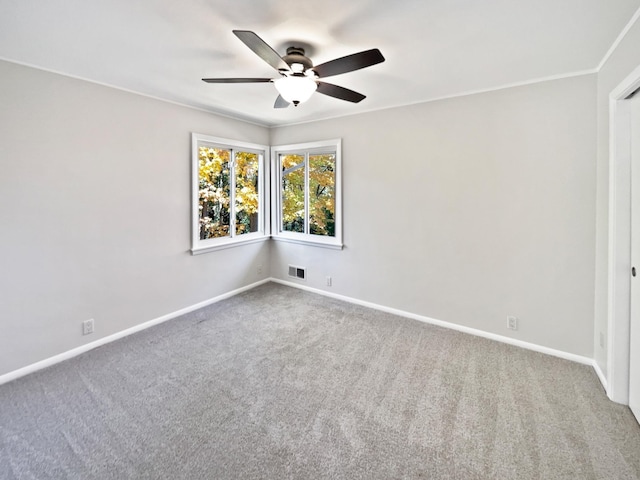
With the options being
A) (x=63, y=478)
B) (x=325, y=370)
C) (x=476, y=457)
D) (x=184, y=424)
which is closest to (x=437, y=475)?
(x=476, y=457)

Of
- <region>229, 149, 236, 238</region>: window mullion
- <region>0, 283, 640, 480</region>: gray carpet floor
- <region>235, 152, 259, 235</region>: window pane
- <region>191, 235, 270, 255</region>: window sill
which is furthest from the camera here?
<region>235, 152, 259, 235</region>: window pane

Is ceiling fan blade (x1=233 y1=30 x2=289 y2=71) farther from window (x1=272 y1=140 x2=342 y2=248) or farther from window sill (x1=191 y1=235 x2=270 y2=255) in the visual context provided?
window sill (x1=191 y1=235 x2=270 y2=255)

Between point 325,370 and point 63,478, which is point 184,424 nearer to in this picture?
point 63,478

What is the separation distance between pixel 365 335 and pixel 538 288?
1645 millimetres

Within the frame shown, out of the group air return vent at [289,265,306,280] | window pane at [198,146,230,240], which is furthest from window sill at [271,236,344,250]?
window pane at [198,146,230,240]

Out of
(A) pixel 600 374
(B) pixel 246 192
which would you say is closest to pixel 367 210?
(B) pixel 246 192

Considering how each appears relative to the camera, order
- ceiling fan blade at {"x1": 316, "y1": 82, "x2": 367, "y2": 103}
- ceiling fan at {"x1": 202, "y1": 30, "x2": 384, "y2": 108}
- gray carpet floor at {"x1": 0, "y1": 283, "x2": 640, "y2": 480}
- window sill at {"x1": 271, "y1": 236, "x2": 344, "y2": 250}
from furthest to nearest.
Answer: window sill at {"x1": 271, "y1": 236, "x2": 344, "y2": 250} → ceiling fan blade at {"x1": 316, "y1": 82, "x2": 367, "y2": 103} → ceiling fan at {"x1": 202, "y1": 30, "x2": 384, "y2": 108} → gray carpet floor at {"x1": 0, "y1": 283, "x2": 640, "y2": 480}

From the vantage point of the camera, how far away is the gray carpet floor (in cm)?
157

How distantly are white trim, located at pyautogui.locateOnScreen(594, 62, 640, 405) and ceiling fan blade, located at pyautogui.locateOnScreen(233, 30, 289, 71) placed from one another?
2.18 meters

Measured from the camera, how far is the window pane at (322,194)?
13.3 feet

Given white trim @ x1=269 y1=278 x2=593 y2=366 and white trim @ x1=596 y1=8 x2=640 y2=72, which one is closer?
white trim @ x1=596 y1=8 x2=640 y2=72

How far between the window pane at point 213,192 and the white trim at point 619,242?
383 centimetres

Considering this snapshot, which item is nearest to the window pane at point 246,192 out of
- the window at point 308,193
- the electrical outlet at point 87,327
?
the window at point 308,193

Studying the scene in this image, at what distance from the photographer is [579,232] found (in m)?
2.46
